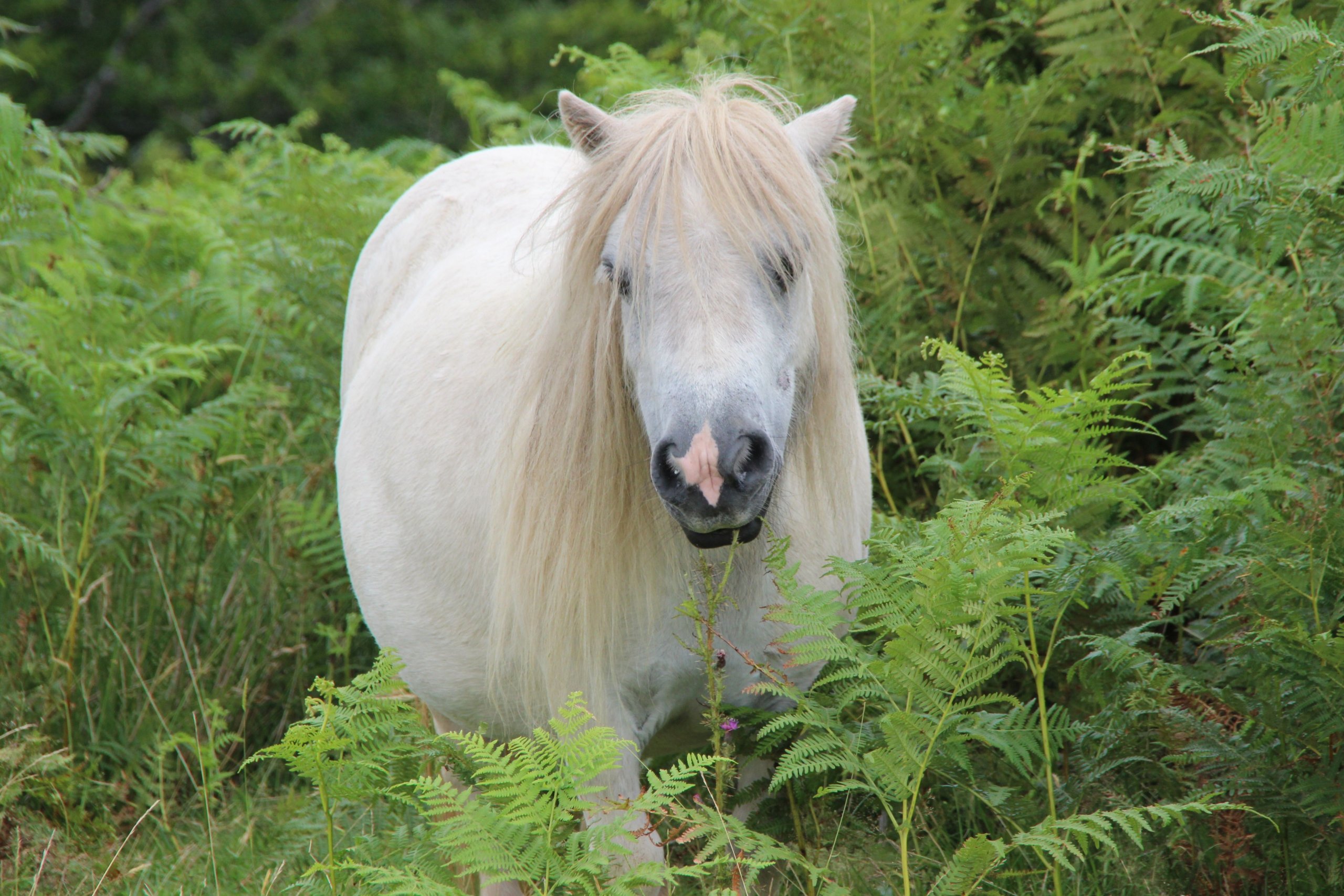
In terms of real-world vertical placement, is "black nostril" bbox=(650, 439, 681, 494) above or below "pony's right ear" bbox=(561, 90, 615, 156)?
below

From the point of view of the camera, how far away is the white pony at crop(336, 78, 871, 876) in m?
2.15

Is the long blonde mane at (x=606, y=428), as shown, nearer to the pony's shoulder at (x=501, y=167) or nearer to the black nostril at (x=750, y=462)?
the black nostril at (x=750, y=462)

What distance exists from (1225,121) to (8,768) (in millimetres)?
4184

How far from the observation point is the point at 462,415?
2.93 m

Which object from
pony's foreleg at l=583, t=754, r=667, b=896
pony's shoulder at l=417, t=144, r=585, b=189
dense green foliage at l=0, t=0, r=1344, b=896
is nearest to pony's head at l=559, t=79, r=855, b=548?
dense green foliage at l=0, t=0, r=1344, b=896

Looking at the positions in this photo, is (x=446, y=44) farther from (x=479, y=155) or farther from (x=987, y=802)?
(x=987, y=802)

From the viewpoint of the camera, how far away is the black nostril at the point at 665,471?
80.6 inches

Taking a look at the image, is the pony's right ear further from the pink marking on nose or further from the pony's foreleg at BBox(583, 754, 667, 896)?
the pony's foreleg at BBox(583, 754, 667, 896)

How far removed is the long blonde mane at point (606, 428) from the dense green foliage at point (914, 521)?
0.24m

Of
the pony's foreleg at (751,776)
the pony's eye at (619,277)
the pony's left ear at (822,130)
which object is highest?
the pony's left ear at (822,130)

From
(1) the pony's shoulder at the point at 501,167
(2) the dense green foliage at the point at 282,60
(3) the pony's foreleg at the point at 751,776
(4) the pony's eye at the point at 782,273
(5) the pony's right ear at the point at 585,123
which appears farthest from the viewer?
(2) the dense green foliage at the point at 282,60

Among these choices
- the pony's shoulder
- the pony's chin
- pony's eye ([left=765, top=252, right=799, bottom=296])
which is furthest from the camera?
the pony's shoulder

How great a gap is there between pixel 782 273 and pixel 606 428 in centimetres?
48

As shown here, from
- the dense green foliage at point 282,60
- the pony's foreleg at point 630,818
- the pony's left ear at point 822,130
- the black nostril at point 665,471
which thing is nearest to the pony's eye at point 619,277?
the black nostril at point 665,471
